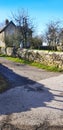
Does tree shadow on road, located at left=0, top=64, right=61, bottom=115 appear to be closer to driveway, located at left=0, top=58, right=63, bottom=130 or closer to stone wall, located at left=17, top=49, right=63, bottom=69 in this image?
driveway, located at left=0, top=58, right=63, bottom=130

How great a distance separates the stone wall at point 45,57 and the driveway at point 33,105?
5.21 meters

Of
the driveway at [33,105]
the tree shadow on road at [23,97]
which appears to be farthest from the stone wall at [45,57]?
the tree shadow on road at [23,97]

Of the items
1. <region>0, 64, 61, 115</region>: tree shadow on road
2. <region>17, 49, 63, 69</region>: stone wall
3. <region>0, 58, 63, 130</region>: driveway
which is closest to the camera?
<region>0, 58, 63, 130</region>: driveway

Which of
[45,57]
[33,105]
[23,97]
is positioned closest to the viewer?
[33,105]

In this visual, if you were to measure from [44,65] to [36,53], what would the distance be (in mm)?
2057

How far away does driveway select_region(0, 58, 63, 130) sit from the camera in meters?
8.16

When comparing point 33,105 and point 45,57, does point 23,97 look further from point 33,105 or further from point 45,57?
point 45,57

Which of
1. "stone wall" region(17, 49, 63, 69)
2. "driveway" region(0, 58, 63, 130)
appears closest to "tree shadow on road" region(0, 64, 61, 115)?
"driveway" region(0, 58, 63, 130)

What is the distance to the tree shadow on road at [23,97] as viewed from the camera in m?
10.0

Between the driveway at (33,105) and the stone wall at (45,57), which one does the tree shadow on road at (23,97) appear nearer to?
the driveway at (33,105)

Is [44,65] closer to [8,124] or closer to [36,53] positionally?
[36,53]

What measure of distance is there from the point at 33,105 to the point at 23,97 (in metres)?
1.41

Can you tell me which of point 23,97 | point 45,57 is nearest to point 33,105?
point 23,97

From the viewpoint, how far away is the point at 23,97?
11.6 meters
